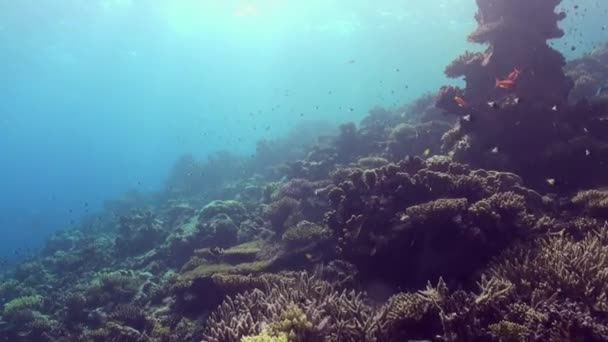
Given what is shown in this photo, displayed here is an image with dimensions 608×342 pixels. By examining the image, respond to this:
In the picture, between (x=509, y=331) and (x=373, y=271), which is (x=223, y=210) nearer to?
(x=373, y=271)

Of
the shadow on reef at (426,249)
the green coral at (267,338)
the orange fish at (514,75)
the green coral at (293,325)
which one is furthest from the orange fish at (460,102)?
the green coral at (267,338)

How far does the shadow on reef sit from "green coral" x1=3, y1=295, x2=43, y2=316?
0.07 meters

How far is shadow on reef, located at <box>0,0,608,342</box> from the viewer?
5930 mm

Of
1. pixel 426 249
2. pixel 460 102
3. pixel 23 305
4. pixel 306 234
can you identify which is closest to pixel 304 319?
pixel 426 249

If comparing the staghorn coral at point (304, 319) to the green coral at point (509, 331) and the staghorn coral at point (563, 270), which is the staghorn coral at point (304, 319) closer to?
the green coral at point (509, 331)

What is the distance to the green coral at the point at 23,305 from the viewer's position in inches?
601

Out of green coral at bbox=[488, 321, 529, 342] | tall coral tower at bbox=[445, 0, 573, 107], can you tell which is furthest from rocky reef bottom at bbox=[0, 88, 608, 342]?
tall coral tower at bbox=[445, 0, 573, 107]

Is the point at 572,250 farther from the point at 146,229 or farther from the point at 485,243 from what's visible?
the point at 146,229

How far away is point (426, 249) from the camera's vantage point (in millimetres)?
8336

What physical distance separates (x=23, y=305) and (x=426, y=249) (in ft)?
48.8

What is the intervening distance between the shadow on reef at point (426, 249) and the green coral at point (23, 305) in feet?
0.22

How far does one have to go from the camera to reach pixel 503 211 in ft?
27.6

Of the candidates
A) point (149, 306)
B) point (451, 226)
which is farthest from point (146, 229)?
point (451, 226)

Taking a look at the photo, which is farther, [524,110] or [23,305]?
[23,305]
